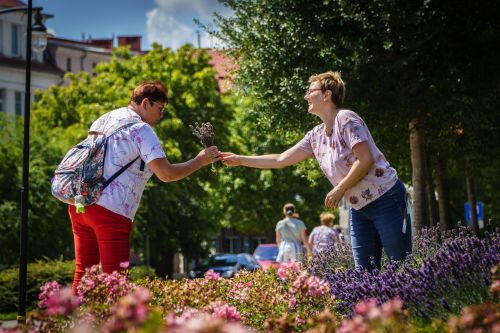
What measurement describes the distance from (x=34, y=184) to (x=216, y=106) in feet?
59.5

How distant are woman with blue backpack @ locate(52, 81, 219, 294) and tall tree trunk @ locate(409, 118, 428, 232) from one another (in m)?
12.3

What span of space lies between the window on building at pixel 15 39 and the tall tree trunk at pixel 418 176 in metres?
50.0

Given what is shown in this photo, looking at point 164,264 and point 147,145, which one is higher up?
point 164,264

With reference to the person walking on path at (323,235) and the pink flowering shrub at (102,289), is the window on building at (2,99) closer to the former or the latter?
the person walking on path at (323,235)

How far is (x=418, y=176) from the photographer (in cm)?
1961

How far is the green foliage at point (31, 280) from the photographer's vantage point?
21.1 meters

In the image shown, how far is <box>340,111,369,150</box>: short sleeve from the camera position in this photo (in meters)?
7.38

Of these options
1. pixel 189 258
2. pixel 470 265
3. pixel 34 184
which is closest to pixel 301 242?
pixel 34 184

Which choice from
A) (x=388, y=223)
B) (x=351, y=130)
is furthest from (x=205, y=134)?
(x=388, y=223)

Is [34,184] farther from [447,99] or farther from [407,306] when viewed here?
[407,306]

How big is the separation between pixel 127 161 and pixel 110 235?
53 cm

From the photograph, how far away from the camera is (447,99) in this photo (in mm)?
18531

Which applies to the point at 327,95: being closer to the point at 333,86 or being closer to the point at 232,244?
the point at 333,86

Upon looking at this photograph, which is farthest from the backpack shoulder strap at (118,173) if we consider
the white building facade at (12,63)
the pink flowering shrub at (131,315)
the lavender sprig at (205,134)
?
the white building facade at (12,63)
